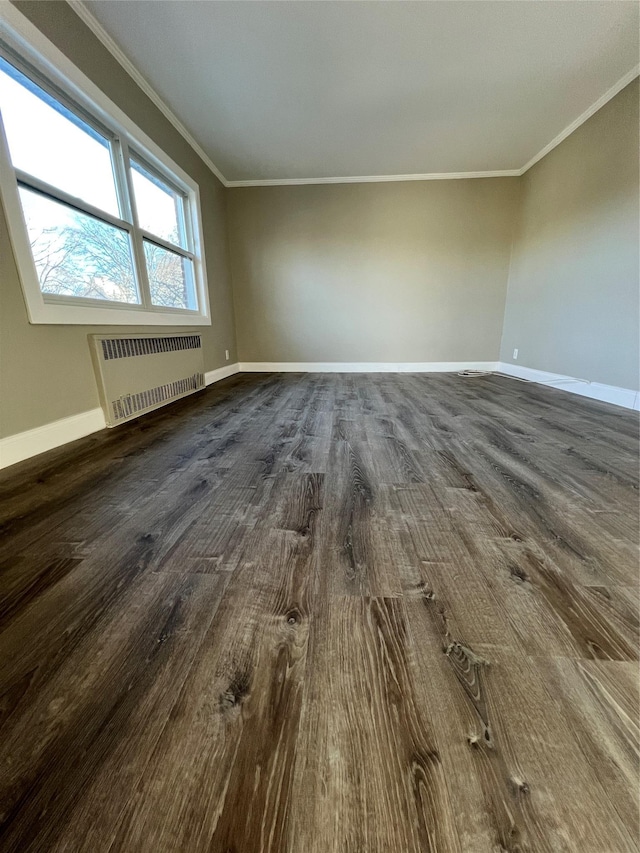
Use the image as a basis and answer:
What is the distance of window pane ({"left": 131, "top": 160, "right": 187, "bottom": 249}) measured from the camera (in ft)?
8.94

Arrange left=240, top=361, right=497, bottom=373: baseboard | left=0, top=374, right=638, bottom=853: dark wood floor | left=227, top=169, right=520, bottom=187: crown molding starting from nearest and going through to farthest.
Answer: left=0, top=374, right=638, bottom=853: dark wood floor, left=227, top=169, right=520, bottom=187: crown molding, left=240, top=361, right=497, bottom=373: baseboard

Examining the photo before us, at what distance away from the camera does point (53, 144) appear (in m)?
1.94

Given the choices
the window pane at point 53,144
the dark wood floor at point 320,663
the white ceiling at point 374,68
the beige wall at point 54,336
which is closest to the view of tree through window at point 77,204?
the window pane at point 53,144

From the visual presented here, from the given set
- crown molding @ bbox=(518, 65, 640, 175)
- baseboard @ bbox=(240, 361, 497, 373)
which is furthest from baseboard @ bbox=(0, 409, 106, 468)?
crown molding @ bbox=(518, 65, 640, 175)

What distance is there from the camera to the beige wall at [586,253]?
2695 millimetres

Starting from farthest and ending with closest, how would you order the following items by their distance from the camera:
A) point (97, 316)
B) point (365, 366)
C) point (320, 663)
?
point (365, 366) → point (97, 316) → point (320, 663)

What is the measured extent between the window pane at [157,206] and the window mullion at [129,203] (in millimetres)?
Result: 91

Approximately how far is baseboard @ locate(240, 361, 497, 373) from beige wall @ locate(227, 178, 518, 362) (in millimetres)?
68

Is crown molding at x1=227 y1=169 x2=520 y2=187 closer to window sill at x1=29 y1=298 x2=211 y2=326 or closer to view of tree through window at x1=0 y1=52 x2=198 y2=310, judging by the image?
view of tree through window at x1=0 y1=52 x2=198 y2=310

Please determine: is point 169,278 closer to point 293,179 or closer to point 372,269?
point 293,179

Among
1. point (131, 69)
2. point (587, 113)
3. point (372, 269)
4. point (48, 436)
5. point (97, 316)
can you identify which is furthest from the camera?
point (372, 269)

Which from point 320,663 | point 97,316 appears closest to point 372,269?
point 97,316

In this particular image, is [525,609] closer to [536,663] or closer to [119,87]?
[536,663]

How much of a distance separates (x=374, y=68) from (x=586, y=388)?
131 inches
